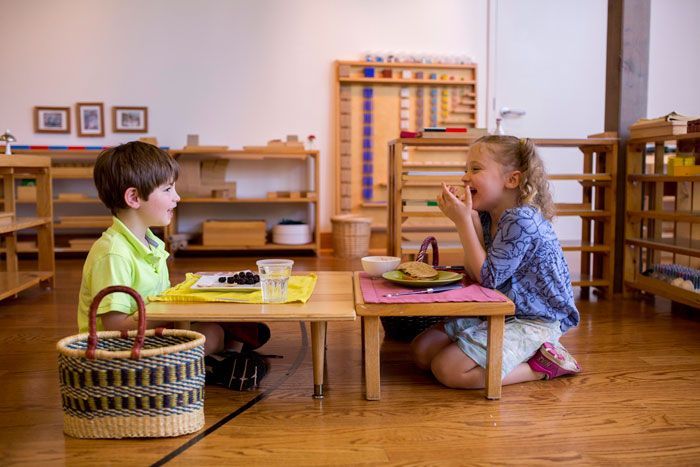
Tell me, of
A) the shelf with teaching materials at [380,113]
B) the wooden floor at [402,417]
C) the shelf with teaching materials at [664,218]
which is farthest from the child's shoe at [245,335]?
the shelf with teaching materials at [380,113]

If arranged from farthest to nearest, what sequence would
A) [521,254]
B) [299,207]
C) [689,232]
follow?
[299,207]
[689,232]
[521,254]

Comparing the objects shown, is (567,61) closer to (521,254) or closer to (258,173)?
(258,173)

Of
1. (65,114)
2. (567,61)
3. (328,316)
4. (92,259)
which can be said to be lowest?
(328,316)

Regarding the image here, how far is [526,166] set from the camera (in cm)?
207

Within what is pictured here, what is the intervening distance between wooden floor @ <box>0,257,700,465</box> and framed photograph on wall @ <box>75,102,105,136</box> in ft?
10.5

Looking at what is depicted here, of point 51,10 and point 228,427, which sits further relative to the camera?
point 51,10

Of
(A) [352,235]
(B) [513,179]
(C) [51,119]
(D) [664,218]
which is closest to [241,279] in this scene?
(B) [513,179]

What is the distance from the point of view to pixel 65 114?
17.4 ft

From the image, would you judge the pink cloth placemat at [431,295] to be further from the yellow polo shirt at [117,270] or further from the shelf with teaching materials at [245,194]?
the shelf with teaching materials at [245,194]

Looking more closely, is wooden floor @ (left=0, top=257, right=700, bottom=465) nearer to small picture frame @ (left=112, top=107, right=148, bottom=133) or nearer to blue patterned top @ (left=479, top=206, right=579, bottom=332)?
blue patterned top @ (left=479, top=206, right=579, bottom=332)

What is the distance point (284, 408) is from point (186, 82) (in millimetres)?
4177

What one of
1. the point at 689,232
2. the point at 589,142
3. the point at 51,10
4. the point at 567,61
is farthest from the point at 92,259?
the point at 567,61

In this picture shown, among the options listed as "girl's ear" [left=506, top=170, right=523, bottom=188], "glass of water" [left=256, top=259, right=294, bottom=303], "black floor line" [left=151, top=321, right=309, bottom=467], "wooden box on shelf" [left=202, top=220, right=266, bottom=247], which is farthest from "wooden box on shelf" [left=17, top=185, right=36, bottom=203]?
"girl's ear" [left=506, top=170, right=523, bottom=188]

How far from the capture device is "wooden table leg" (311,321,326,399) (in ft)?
5.73
